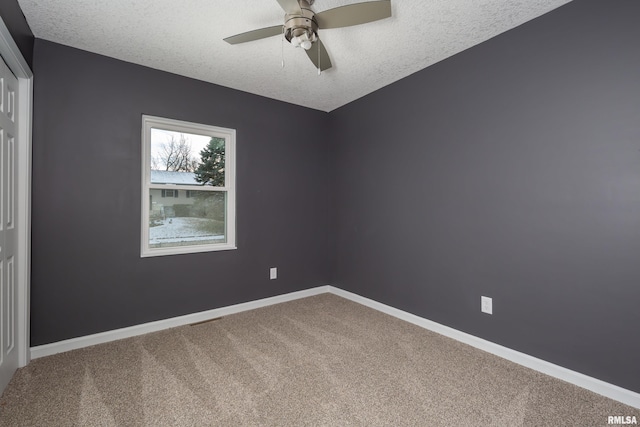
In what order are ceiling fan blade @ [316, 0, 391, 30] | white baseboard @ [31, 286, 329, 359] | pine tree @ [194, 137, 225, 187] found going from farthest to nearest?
pine tree @ [194, 137, 225, 187]
white baseboard @ [31, 286, 329, 359]
ceiling fan blade @ [316, 0, 391, 30]

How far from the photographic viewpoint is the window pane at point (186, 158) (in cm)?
286

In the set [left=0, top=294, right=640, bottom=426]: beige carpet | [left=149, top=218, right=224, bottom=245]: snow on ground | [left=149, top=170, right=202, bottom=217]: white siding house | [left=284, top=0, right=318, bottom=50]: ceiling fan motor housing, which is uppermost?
[left=284, top=0, right=318, bottom=50]: ceiling fan motor housing

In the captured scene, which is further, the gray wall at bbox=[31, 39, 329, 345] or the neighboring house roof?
the neighboring house roof

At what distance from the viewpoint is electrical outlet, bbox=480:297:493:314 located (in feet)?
7.73

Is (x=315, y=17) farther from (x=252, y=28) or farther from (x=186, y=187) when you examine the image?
(x=186, y=187)

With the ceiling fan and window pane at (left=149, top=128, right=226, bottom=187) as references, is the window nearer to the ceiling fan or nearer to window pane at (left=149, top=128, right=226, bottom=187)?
window pane at (left=149, top=128, right=226, bottom=187)

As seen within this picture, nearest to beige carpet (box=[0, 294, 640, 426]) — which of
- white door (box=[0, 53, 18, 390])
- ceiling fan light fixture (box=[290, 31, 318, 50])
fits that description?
white door (box=[0, 53, 18, 390])

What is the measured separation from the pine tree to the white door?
1.37m

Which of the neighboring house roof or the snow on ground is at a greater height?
the neighboring house roof

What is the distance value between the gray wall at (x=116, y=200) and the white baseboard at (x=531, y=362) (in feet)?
5.37

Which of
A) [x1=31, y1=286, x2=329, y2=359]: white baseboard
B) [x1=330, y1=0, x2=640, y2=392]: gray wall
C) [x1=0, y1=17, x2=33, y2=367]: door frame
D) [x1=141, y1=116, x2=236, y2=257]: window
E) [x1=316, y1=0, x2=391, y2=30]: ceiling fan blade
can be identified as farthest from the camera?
[x1=141, y1=116, x2=236, y2=257]: window

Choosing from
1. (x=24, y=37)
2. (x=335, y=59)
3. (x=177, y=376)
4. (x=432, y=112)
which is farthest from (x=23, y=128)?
(x=432, y=112)

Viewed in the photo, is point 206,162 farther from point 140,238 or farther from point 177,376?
point 177,376

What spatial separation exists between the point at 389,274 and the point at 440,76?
6.72 feet
